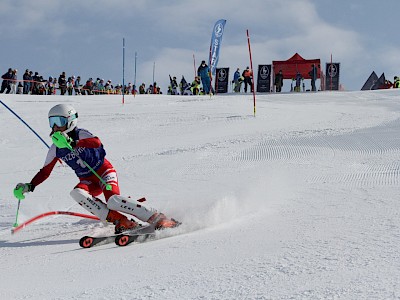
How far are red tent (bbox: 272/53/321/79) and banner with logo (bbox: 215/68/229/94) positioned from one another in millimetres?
2946

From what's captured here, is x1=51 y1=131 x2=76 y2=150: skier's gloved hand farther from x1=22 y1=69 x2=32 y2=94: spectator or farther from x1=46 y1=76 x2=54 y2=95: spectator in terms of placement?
x1=46 y1=76 x2=54 y2=95: spectator

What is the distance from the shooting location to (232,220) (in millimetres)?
4672

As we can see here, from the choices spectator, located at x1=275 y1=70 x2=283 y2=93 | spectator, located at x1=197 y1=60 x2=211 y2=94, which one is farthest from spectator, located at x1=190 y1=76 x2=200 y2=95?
spectator, located at x1=275 y1=70 x2=283 y2=93

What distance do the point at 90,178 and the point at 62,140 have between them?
0.53 metres

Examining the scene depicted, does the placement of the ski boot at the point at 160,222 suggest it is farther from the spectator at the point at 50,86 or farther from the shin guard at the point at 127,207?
the spectator at the point at 50,86

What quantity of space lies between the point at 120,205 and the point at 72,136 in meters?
0.80

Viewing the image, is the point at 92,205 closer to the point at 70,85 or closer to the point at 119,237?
the point at 119,237

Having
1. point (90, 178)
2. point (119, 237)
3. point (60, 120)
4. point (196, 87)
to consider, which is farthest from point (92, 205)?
point (196, 87)

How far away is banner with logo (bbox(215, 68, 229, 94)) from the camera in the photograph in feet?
108

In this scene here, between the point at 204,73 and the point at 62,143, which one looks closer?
the point at 62,143

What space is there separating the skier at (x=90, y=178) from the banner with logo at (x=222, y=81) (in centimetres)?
2829

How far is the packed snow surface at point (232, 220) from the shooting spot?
9.32ft

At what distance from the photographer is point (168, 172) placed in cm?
822

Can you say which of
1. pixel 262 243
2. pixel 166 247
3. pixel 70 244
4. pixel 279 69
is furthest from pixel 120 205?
pixel 279 69
